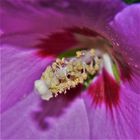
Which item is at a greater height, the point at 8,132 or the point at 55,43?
the point at 55,43

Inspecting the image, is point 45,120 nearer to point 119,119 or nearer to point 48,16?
point 119,119

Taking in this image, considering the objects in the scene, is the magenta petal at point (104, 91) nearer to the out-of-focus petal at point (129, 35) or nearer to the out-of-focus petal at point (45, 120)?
the out-of-focus petal at point (45, 120)

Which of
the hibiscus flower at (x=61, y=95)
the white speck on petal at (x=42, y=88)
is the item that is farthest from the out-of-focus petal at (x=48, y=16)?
the white speck on petal at (x=42, y=88)

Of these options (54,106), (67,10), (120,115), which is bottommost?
(120,115)

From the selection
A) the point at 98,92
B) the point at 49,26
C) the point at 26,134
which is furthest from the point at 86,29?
the point at 26,134

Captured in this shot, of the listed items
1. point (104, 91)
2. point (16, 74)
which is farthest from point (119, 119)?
point (16, 74)

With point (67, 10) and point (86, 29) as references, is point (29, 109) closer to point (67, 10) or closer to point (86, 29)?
point (86, 29)

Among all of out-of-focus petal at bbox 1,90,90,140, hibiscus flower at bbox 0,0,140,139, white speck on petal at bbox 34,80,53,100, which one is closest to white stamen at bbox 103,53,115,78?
hibiscus flower at bbox 0,0,140,139
